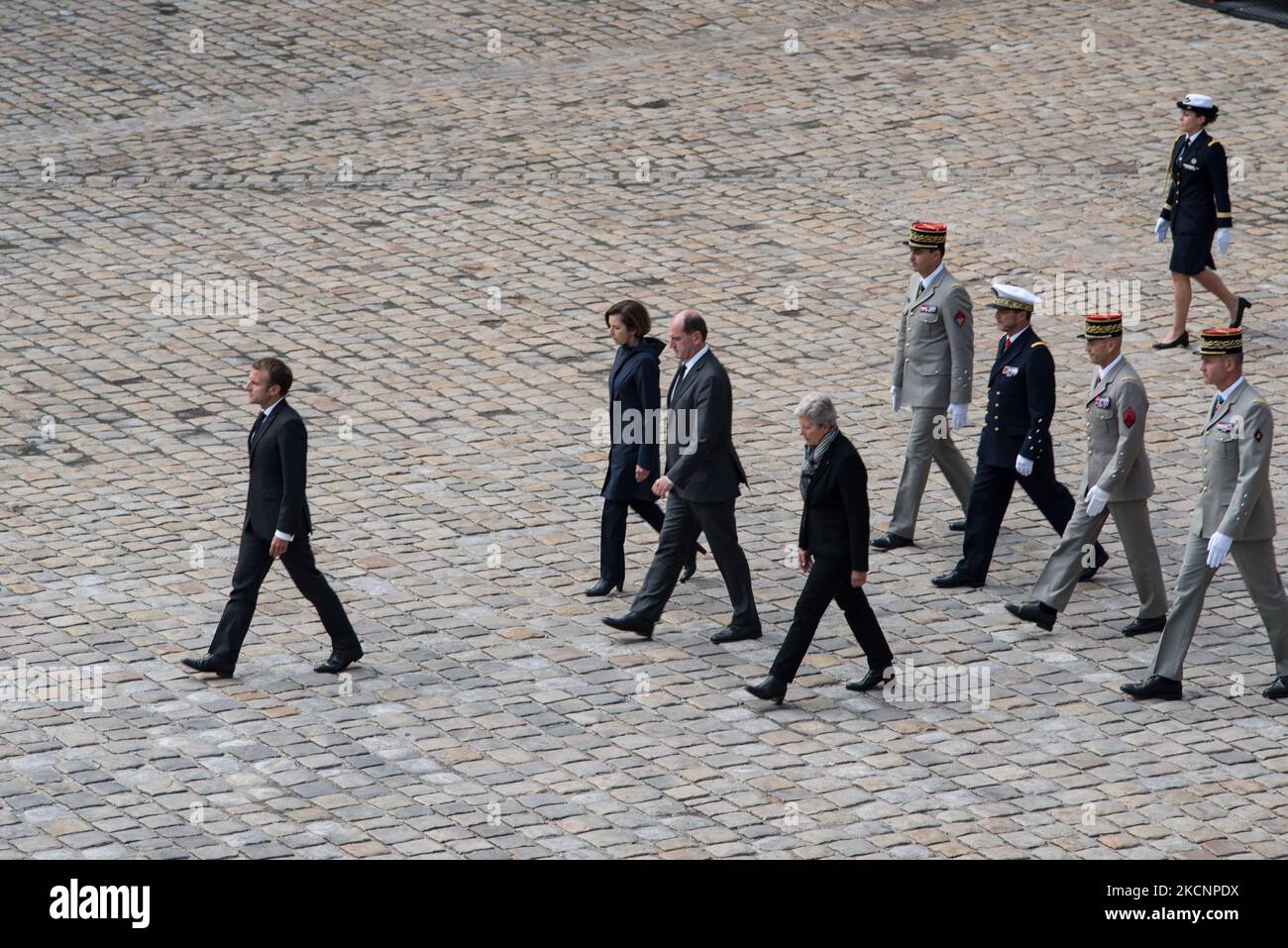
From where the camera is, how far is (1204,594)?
10625mm

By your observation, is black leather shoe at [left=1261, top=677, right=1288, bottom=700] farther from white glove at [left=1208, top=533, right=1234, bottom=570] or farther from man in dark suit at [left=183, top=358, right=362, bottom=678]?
man in dark suit at [left=183, top=358, right=362, bottom=678]

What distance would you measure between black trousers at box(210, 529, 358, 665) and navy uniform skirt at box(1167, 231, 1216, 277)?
24.4 ft

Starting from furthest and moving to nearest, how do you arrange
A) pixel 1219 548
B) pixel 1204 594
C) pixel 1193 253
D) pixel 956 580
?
pixel 1193 253 → pixel 956 580 → pixel 1204 594 → pixel 1219 548

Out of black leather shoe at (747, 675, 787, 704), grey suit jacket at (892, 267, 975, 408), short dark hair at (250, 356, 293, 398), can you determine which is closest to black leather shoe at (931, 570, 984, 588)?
grey suit jacket at (892, 267, 975, 408)

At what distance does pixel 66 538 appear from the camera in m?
12.7

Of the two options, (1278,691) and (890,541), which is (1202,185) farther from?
(1278,691)

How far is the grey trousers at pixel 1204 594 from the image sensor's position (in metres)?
10.6

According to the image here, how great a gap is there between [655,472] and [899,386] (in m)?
1.86

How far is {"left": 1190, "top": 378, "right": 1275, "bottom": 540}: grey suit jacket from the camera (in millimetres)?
10492

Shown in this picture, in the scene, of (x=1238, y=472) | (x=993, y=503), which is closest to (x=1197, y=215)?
(x=993, y=503)

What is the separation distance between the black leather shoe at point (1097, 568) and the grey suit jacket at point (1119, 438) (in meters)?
0.80

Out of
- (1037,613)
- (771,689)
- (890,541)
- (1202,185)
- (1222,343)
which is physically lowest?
(771,689)

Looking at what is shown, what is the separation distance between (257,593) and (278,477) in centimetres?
61

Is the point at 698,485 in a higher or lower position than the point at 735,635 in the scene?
higher
